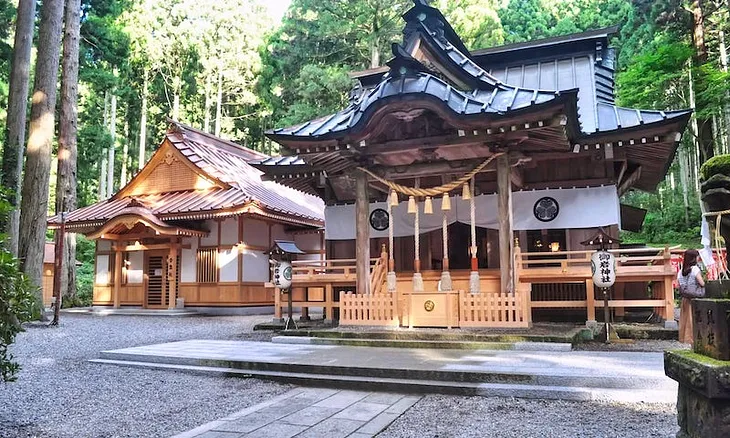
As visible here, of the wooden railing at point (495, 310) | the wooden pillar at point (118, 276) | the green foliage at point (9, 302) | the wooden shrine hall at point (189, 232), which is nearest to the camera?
the green foliage at point (9, 302)

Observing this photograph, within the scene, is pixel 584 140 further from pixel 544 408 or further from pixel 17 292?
pixel 17 292

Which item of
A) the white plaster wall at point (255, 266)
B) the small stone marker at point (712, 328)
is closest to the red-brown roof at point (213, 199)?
the white plaster wall at point (255, 266)

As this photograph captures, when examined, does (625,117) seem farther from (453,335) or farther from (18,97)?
(18,97)

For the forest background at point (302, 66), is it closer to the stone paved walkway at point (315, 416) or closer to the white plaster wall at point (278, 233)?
the white plaster wall at point (278, 233)

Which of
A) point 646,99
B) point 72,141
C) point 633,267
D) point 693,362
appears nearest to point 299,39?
point 72,141

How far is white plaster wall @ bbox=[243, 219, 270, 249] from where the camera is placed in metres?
17.5

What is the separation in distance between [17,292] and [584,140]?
362 inches

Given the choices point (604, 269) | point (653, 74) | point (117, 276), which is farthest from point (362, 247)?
point (653, 74)

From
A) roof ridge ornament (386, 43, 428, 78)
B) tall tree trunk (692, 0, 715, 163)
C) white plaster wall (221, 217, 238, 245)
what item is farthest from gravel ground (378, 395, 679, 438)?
tall tree trunk (692, 0, 715, 163)

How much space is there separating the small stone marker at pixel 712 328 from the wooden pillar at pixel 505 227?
5452 mm

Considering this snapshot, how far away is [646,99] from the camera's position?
65.7 ft

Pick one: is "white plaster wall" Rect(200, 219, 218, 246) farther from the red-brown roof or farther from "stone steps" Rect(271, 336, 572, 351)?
"stone steps" Rect(271, 336, 572, 351)

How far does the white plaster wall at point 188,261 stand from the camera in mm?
17719

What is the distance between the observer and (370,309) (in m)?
9.20
